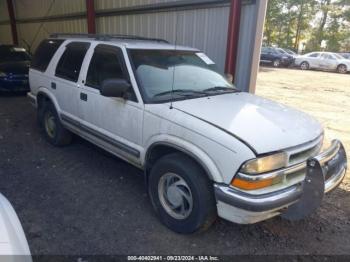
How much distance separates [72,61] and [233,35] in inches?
115

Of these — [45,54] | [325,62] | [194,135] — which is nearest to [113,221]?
[194,135]

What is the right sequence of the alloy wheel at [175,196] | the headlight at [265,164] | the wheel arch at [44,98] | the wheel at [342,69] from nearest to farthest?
the headlight at [265,164], the alloy wheel at [175,196], the wheel arch at [44,98], the wheel at [342,69]

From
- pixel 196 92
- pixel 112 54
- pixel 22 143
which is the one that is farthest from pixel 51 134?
pixel 196 92

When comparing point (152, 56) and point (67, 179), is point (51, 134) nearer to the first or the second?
point (67, 179)

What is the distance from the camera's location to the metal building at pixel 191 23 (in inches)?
231

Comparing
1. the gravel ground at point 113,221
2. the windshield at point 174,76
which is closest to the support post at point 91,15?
the gravel ground at point 113,221

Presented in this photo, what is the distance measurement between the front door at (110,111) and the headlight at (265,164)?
1.39 metres

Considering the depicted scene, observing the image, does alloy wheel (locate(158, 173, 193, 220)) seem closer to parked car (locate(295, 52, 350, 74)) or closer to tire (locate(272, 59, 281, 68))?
parked car (locate(295, 52, 350, 74))

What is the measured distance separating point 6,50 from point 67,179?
8.00 metres

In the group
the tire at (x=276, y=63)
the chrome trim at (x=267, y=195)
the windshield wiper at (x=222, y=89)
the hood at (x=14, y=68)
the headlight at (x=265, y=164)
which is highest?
the windshield wiper at (x=222, y=89)

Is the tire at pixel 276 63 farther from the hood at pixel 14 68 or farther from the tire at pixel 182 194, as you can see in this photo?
the tire at pixel 182 194

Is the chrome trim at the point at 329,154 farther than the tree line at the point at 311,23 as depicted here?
No

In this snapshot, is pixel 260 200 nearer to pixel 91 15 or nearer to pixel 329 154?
pixel 329 154

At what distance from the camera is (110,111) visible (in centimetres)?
401
